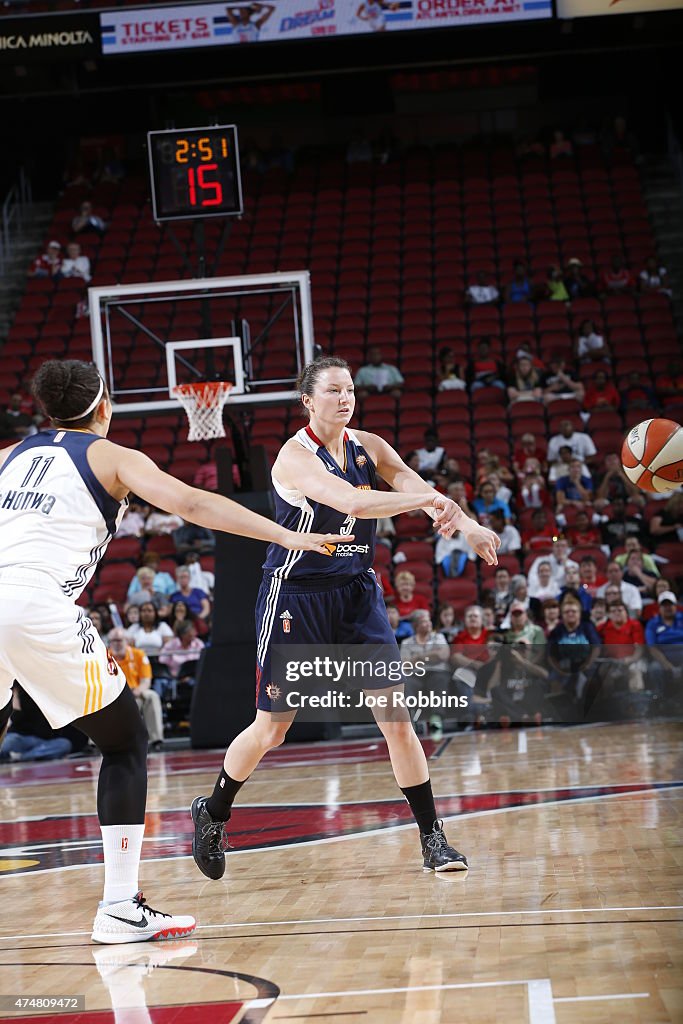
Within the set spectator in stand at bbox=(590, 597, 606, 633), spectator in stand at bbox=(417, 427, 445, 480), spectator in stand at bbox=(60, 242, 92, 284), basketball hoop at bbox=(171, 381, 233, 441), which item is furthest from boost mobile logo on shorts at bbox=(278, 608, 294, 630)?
spectator in stand at bbox=(60, 242, 92, 284)

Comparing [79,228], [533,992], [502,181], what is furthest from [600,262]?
[533,992]

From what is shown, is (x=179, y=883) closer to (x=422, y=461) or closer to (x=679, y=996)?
(x=679, y=996)

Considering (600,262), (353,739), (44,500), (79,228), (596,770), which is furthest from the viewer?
(79,228)

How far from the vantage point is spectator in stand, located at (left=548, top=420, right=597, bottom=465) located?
15133 millimetres

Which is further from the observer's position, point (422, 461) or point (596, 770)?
point (422, 461)

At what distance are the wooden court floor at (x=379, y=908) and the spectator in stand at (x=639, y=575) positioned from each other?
13.9 ft

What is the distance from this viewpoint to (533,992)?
329 centimetres

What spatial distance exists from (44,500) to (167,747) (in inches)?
325

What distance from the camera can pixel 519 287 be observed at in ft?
61.9

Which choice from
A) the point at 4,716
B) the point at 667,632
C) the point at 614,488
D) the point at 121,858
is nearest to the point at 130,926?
the point at 121,858

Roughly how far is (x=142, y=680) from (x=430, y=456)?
5182 millimetres

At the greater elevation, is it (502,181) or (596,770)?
(502,181)

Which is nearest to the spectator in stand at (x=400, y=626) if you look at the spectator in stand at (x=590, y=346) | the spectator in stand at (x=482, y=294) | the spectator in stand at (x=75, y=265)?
the spectator in stand at (x=590, y=346)

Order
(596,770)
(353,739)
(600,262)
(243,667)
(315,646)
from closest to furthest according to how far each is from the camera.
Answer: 1. (315,646)
2. (596,770)
3. (243,667)
4. (353,739)
5. (600,262)
